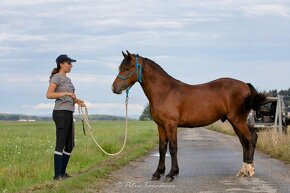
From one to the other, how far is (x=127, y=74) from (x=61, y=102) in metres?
1.43

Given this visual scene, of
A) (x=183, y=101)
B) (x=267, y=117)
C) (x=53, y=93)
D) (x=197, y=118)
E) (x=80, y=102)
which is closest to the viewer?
(x=53, y=93)

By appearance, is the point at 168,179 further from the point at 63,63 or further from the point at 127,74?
the point at 63,63

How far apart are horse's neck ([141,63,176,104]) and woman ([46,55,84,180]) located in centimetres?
140

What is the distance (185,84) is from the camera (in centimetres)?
1154

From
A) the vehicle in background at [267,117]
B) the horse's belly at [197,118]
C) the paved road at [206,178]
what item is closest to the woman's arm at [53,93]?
the paved road at [206,178]

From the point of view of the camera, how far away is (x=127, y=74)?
11078 millimetres

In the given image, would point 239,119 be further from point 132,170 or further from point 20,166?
point 20,166

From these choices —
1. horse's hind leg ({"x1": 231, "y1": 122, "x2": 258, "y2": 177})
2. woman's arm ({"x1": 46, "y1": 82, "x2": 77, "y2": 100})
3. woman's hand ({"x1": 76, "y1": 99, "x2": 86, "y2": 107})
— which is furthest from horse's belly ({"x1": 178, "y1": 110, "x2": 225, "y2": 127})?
woman's arm ({"x1": 46, "y1": 82, "x2": 77, "y2": 100})

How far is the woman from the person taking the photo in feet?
34.6

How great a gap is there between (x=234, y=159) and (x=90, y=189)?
7.05 meters

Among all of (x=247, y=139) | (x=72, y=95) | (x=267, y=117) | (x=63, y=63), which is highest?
(x=63, y=63)

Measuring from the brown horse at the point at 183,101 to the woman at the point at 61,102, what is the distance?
3.00ft

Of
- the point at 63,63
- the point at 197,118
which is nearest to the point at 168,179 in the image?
the point at 197,118

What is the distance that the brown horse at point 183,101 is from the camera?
36.1 ft
